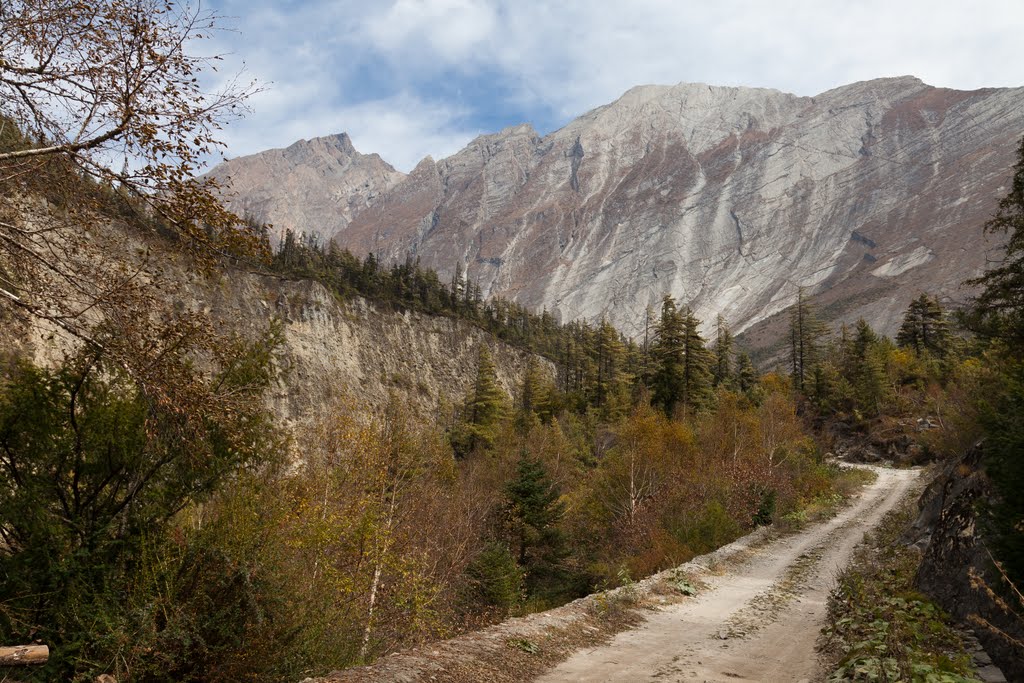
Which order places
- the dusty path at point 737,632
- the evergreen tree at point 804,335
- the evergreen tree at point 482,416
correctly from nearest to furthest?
the dusty path at point 737,632, the evergreen tree at point 482,416, the evergreen tree at point 804,335

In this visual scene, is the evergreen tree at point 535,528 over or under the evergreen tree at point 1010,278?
under

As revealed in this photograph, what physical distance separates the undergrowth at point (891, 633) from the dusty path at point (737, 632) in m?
0.57

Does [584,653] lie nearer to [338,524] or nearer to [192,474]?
[338,524]

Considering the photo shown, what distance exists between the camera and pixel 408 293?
93.1 m

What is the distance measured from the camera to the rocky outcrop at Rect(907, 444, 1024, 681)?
23.0ft

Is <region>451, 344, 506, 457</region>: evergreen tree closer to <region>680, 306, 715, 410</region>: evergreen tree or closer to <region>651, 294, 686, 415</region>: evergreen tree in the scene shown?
<region>651, 294, 686, 415</region>: evergreen tree

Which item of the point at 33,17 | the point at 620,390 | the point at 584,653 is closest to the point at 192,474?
the point at 33,17

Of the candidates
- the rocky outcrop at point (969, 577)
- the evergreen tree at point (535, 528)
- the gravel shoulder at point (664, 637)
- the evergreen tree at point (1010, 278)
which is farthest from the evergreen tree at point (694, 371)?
the rocky outcrop at point (969, 577)

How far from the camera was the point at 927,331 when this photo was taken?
2507 inches

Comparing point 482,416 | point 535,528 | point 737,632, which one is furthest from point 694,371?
point 737,632

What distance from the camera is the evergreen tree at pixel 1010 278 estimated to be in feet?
55.4

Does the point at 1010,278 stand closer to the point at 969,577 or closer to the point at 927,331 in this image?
the point at 969,577

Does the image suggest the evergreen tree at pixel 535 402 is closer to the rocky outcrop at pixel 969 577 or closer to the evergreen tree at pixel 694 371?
the evergreen tree at pixel 694 371

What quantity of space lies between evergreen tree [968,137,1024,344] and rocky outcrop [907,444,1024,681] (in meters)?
7.88
